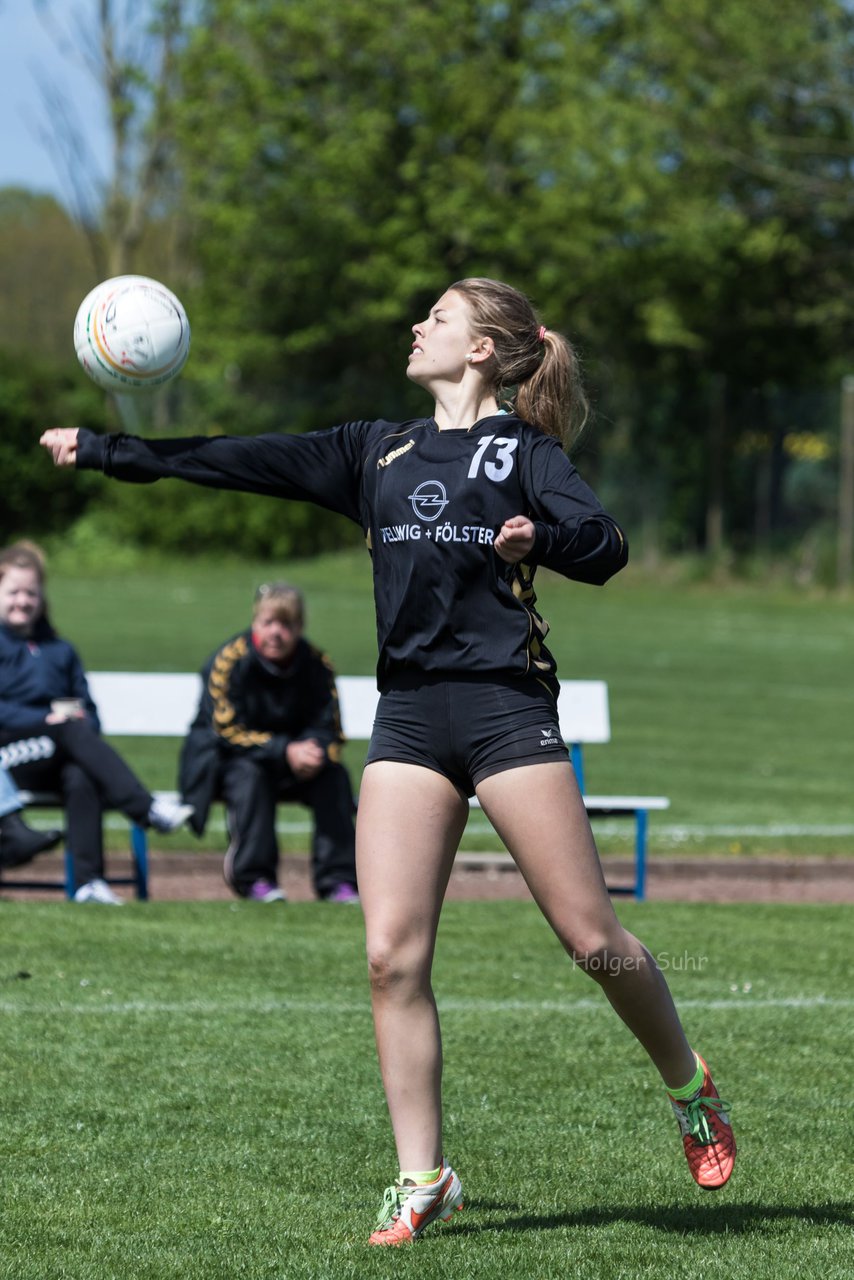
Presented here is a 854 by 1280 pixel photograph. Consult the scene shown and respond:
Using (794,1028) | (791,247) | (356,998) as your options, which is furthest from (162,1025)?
(791,247)

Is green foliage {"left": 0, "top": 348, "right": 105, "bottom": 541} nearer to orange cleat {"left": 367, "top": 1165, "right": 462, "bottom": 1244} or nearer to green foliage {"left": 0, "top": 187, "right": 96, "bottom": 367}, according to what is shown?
green foliage {"left": 0, "top": 187, "right": 96, "bottom": 367}

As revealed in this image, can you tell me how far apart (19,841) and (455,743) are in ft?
16.9

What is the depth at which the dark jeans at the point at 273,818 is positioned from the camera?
8.94 m

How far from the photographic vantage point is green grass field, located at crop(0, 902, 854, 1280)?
4125mm

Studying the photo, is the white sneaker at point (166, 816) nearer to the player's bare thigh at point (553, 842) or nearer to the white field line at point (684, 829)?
the white field line at point (684, 829)

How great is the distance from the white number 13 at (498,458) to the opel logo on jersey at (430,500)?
76 millimetres

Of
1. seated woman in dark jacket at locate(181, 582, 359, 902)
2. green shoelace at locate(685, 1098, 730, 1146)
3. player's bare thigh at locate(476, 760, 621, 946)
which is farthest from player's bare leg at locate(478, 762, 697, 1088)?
seated woman in dark jacket at locate(181, 582, 359, 902)

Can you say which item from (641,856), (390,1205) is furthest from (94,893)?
(390,1205)

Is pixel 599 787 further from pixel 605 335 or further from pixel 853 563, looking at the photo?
pixel 605 335

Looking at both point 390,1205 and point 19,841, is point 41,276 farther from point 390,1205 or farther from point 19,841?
point 390,1205

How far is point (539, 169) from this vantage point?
39062mm

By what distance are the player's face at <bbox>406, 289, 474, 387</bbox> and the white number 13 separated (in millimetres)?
224

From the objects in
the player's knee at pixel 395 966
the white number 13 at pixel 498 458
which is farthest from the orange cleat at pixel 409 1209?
the white number 13 at pixel 498 458

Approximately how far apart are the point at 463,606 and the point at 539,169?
120 ft
